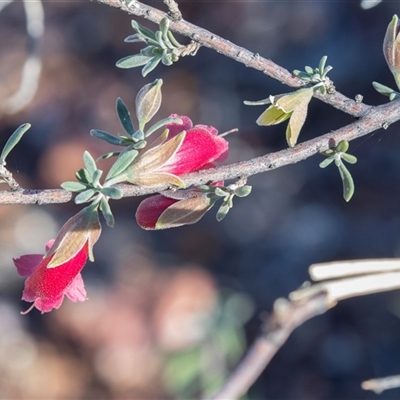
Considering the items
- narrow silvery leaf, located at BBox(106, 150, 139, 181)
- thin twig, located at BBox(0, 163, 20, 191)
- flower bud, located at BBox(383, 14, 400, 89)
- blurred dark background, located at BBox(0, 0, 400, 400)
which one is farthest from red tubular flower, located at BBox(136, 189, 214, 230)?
A: blurred dark background, located at BBox(0, 0, 400, 400)

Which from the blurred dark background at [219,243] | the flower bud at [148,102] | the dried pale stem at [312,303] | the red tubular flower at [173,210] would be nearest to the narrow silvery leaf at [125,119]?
the flower bud at [148,102]

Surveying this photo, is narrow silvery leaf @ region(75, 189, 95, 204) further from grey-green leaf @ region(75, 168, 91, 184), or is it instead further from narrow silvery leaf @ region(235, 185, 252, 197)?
narrow silvery leaf @ region(235, 185, 252, 197)

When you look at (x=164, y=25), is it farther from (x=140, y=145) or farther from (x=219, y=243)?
(x=219, y=243)

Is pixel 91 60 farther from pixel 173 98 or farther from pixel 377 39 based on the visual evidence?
pixel 377 39

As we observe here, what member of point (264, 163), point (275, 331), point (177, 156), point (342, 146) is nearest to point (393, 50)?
point (342, 146)

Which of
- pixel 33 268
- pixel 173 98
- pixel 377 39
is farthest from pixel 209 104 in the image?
pixel 33 268
